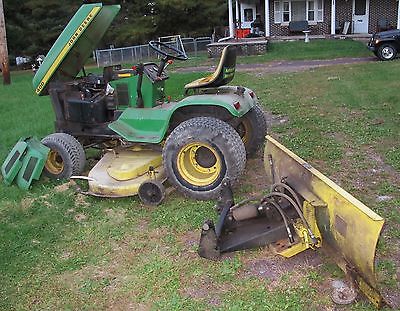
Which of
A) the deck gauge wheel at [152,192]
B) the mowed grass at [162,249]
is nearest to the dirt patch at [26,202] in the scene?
the mowed grass at [162,249]

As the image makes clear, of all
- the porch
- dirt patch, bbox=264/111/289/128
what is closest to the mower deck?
dirt patch, bbox=264/111/289/128

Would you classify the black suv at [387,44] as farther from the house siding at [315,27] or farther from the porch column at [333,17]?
the house siding at [315,27]

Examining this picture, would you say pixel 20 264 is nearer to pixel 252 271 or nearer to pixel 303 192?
pixel 252 271

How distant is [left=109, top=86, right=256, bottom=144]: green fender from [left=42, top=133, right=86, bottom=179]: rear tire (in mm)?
621

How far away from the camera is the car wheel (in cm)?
1683

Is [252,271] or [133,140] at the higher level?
[133,140]

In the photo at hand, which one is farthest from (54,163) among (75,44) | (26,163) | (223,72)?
(223,72)

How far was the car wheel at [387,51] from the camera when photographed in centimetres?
1683

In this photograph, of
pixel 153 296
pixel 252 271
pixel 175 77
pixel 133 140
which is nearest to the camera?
pixel 153 296

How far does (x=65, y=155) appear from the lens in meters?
5.89

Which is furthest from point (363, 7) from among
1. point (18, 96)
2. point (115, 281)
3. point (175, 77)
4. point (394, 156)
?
point (115, 281)

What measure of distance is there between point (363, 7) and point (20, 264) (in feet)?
80.9

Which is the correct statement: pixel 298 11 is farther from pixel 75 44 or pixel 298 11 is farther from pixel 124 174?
pixel 124 174

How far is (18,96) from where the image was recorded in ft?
49.0
